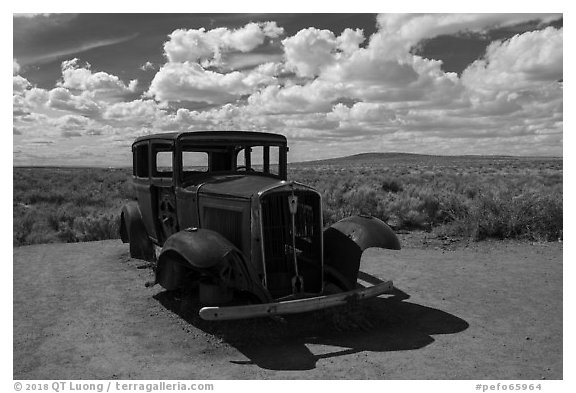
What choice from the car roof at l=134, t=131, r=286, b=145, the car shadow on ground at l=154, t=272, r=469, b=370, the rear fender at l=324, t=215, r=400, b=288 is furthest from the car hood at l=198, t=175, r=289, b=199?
the car shadow on ground at l=154, t=272, r=469, b=370

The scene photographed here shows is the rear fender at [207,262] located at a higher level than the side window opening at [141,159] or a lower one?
lower

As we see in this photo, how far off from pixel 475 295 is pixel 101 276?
6193mm

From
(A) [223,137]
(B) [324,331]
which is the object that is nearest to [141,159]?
(A) [223,137]

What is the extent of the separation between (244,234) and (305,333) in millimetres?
1382

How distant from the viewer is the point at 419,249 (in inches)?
437

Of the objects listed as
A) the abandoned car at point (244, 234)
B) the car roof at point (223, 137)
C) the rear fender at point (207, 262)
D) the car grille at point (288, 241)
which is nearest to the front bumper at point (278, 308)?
the abandoned car at point (244, 234)

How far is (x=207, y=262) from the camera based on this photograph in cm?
529

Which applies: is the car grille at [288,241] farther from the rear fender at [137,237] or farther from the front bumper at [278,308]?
the rear fender at [137,237]

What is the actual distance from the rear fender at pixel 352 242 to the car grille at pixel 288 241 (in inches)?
20.7

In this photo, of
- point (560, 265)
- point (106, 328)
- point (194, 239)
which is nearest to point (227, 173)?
point (194, 239)

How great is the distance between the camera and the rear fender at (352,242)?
6730 mm

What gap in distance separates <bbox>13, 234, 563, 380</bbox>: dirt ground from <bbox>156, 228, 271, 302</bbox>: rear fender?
0.57m

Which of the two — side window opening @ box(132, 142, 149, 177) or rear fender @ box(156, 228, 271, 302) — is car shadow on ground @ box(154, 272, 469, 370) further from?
side window opening @ box(132, 142, 149, 177)
